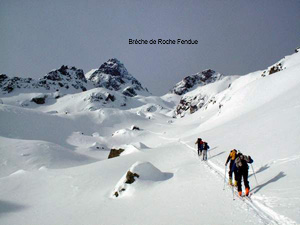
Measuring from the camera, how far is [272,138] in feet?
44.7

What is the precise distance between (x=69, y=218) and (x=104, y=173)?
7.42m

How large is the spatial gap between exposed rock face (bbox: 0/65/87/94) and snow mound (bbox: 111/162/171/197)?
556ft

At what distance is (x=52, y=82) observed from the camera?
165 metres

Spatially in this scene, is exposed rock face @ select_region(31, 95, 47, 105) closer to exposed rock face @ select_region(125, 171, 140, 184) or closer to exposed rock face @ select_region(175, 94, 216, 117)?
exposed rock face @ select_region(175, 94, 216, 117)

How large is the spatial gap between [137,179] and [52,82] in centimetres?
18090

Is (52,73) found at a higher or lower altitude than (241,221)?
higher

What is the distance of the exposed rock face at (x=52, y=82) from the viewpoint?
149000 millimetres

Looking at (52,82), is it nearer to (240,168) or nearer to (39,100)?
(39,100)

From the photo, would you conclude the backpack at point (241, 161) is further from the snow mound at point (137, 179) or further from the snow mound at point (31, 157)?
the snow mound at point (31, 157)

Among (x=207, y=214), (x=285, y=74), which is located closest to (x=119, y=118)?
(x=285, y=74)

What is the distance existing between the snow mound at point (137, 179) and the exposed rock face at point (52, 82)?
170m

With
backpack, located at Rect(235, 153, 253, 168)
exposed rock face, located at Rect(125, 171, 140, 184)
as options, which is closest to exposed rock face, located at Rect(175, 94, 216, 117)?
exposed rock face, located at Rect(125, 171, 140, 184)

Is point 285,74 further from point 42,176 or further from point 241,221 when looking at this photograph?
point 42,176

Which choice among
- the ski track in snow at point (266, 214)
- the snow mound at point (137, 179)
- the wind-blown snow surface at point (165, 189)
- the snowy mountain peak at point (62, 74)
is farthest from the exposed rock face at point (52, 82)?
the ski track in snow at point (266, 214)
